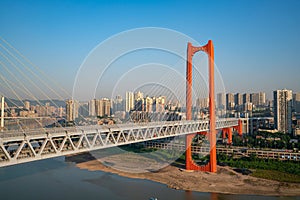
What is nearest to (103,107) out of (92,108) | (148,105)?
(92,108)

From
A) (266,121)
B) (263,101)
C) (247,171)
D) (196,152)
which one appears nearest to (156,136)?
(247,171)

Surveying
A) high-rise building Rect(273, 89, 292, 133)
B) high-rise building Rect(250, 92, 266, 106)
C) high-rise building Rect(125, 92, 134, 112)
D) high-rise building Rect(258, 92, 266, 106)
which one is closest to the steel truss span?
high-rise building Rect(125, 92, 134, 112)

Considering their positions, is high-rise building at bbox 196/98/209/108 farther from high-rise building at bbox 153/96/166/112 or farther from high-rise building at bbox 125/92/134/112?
high-rise building at bbox 125/92/134/112

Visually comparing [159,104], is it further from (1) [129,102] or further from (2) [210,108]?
(2) [210,108]

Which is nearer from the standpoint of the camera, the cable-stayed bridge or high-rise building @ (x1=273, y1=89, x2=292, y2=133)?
the cable-stayed bridge

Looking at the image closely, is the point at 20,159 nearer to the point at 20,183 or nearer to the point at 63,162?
the point at 20,183

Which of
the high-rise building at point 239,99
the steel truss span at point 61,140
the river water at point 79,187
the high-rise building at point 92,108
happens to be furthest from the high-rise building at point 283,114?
the high-rise building at point 239,99

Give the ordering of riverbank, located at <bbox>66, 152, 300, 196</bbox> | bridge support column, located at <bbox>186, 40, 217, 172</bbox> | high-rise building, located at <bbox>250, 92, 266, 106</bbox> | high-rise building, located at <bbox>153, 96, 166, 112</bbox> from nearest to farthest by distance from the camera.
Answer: riverbank, located at <bbox>66, 152, 300, 196</bbox> → bridge support column, located at <bbox>186, 40, 217, 172</bbox> → high-rise building, located at <bbox>153, 96, 166, 112</bbox> → high-rise building, located at <bbox>250, 92, 266, 106</bbox>
